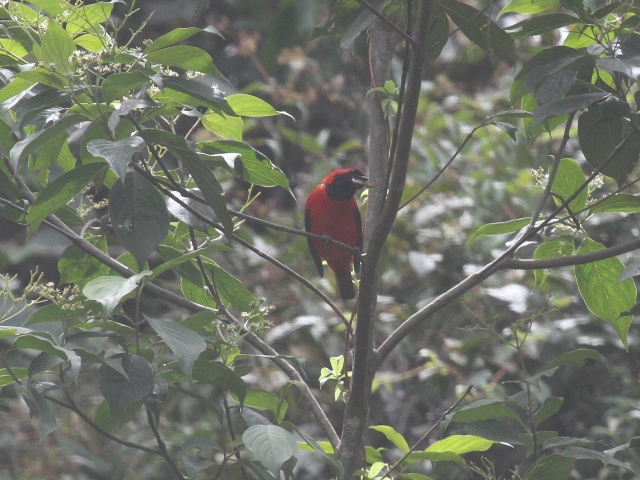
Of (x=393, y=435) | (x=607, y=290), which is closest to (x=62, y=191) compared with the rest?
(x=393, y=435)

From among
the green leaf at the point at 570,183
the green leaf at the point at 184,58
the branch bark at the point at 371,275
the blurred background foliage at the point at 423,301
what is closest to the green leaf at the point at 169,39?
the green leaf at the point at 184,58

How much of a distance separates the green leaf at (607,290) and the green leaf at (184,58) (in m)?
0.95

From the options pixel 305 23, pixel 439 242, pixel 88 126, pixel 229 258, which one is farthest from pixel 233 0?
pixel 88 126

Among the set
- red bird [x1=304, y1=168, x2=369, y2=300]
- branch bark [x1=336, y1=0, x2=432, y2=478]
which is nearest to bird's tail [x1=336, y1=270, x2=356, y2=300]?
red bird [x1=304, y1=168, x2=369, y2=300]

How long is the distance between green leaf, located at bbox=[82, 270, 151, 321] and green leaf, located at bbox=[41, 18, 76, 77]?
0.37m

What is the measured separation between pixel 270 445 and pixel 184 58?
723 mm

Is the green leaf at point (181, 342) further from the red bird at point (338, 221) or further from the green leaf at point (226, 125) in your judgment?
the red bird at point (338, 221)

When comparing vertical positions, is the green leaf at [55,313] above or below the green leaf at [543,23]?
below

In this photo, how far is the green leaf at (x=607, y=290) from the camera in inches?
73.4

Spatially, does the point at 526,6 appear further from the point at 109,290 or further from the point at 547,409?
the point at 109,290

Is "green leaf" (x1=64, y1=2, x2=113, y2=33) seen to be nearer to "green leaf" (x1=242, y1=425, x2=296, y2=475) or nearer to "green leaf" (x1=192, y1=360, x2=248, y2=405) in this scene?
"green leaf" (x1=192, y1=360, x2=248, y2=405)

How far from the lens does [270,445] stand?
1439 millimetres

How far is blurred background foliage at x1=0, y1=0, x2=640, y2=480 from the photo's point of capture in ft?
12.2

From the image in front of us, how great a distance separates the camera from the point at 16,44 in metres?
1.69
